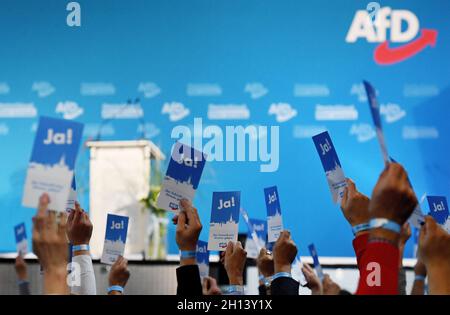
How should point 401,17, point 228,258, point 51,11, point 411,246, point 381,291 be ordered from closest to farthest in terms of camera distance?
1. point 381,291
2. point 228,258
3. point 51,11
4. point 401,17
5. point 411,246

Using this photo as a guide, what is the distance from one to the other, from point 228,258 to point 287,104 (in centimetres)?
283

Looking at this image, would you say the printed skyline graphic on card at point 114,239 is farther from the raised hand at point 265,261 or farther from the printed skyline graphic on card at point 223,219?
the raised hand at point 265,261

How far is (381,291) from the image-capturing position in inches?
47.0

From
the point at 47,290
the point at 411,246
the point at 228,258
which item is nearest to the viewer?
the point at 47,290

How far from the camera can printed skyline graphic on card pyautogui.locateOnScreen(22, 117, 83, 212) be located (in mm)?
1373

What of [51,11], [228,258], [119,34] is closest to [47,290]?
[228,258]

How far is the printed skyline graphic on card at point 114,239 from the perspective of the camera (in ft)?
8.50

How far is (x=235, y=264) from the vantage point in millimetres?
2324

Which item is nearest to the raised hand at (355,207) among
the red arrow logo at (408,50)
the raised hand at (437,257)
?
the raised hand at (437,257)

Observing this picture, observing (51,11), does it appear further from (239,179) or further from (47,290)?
(47,290)

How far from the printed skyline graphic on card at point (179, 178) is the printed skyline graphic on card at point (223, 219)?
1.05 feet

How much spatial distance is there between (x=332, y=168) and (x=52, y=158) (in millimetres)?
983

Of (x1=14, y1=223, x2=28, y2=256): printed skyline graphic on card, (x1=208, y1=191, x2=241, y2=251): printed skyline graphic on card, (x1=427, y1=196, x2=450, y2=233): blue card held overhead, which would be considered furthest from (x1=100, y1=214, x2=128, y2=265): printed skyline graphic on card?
(x1=427, y1=196, x2=450, y2=233): blue card held overhead

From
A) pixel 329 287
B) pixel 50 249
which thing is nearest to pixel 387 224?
pixel 50 249
